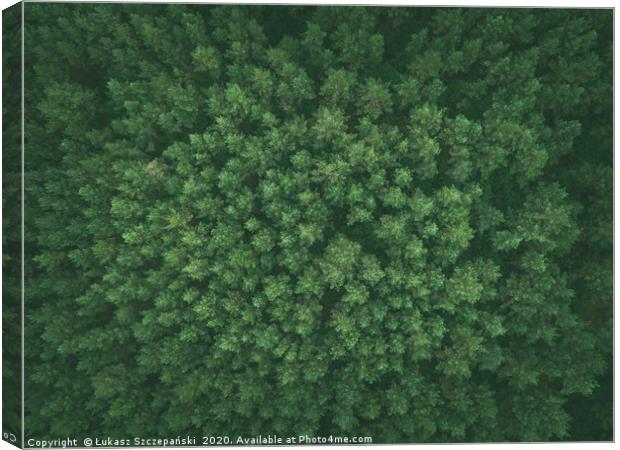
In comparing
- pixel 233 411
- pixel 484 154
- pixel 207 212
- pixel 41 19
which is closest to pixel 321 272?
pixel 207 212

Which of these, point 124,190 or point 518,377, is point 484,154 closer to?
point 518,377

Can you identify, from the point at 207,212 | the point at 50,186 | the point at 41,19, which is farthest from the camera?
the point at 207,212

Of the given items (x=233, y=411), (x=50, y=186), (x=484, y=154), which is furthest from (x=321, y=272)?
(x=50, y=186)

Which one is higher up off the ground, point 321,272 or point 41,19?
point 41,19

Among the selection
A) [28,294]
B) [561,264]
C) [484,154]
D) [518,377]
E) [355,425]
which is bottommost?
[355,425]

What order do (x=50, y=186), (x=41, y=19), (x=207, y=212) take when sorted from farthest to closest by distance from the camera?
(x=207, y=212), (x=50, y=186), (x=41, y=19)

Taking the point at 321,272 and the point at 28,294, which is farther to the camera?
the point at 321,272

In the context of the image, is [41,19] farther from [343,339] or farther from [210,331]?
[343,339]
